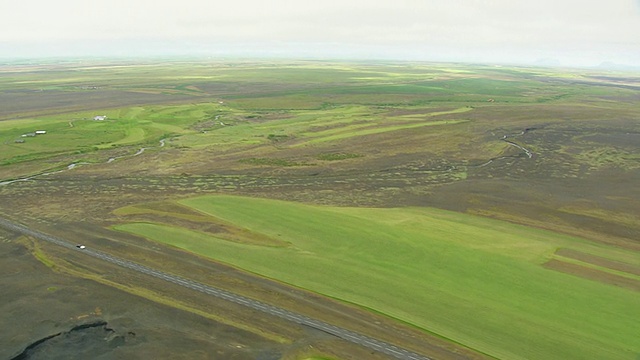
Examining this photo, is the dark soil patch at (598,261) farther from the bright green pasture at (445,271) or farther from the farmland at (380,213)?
the bright green pasture at (445,271)

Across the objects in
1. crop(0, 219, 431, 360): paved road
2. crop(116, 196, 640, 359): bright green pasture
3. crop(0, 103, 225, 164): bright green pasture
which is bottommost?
crop(0, 219, 431, 360): paved road

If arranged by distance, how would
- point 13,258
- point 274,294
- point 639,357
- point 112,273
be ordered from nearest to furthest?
point 639,357 → point 274,294 → point 112,273 → point 13,258

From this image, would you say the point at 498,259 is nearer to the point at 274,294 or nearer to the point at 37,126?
the point at 274,294

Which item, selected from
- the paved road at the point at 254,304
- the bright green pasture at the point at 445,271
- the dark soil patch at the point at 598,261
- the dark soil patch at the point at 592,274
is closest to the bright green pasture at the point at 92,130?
the paved road at the point at 254,304

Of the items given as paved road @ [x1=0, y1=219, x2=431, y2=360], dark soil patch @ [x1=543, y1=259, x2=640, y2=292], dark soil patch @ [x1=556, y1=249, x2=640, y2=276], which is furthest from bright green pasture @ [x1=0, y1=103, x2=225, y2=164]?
dark soil patch @ [x1=543, y1=259, x2=640, y2=292]

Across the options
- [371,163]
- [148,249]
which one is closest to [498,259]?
[148,249]

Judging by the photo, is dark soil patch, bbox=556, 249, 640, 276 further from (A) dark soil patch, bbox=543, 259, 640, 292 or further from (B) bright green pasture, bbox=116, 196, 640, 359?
(A) dark soil patch, bbox=543, 259, 640, 292

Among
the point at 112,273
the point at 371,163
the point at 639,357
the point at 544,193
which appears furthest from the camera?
the point at 371,163
